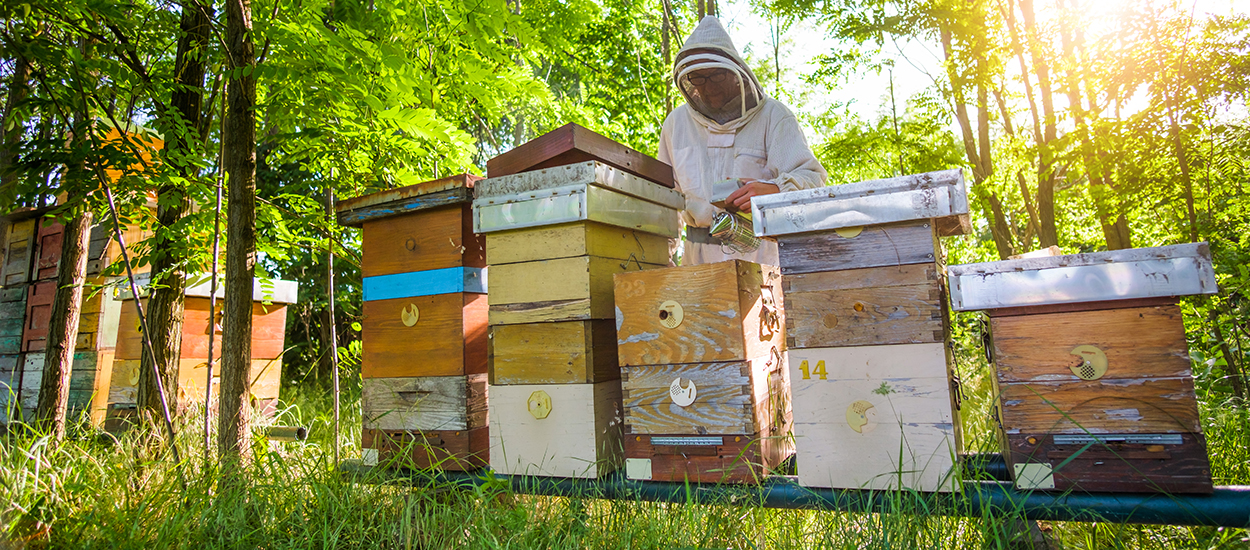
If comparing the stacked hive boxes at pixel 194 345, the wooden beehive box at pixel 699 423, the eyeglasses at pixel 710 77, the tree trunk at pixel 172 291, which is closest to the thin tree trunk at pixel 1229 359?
the eyeglasses at pixel 710 77

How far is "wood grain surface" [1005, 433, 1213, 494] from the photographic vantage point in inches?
63.0

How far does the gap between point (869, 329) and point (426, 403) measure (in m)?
1.55

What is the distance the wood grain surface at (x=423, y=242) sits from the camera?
8.13 feet

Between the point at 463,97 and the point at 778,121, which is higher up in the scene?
the point at 463,97

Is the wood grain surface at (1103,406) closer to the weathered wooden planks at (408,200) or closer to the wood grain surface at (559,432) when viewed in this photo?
the wood grain surface at (559,432)

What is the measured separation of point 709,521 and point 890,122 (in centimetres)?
576

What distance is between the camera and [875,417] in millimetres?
1862

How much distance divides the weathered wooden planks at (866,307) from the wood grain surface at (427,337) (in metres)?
1.16

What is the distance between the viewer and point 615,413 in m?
2.38

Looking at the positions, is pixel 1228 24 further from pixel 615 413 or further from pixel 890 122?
pixel 615 413

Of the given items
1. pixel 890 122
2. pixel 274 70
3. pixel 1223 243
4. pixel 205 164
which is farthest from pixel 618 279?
pixel 890 122

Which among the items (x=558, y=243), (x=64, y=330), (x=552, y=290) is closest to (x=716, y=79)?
(x=558, y=243)

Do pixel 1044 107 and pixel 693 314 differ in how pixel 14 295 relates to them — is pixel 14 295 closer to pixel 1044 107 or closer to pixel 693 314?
pixel 693 314

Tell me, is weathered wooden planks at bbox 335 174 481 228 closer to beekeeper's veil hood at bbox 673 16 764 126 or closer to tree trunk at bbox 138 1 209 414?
beekeeper's veil hood at bbox 673 16 764 126
